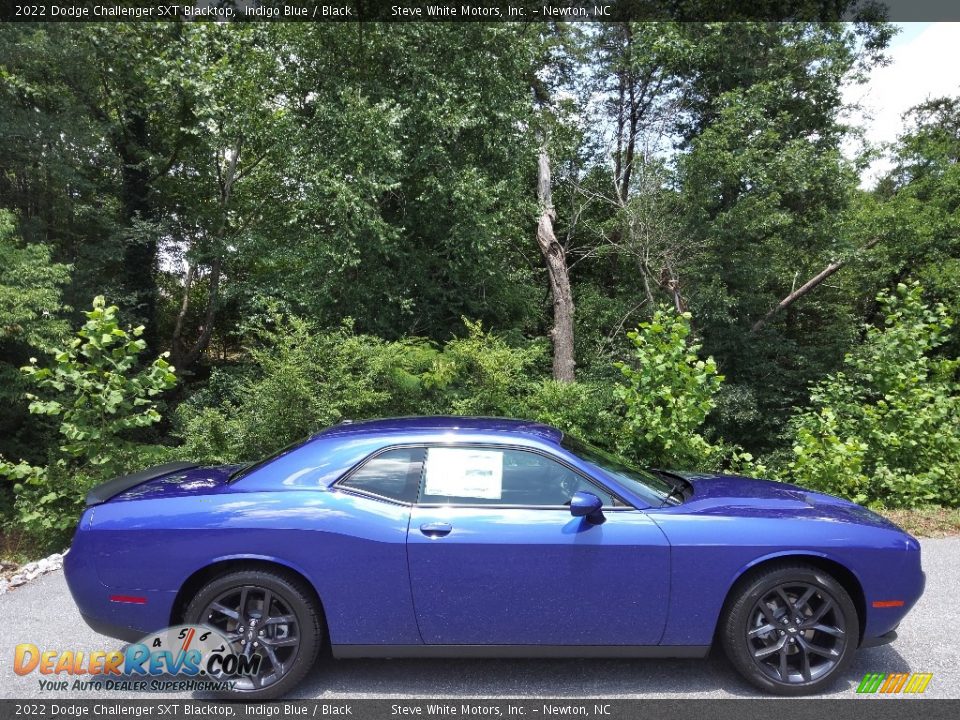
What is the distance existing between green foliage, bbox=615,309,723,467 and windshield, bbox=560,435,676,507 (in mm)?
2520

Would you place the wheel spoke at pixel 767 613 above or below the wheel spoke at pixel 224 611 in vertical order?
above

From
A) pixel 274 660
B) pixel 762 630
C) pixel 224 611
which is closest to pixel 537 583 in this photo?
pixel 762 630

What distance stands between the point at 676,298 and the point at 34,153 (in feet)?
41.2

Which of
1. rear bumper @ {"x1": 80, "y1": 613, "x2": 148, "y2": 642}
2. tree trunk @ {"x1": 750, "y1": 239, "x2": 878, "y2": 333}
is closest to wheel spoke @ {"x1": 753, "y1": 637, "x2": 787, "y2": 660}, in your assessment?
rear bumper @ {"x1": 80, "y1": 613, "x2": 148, "y2": 642}

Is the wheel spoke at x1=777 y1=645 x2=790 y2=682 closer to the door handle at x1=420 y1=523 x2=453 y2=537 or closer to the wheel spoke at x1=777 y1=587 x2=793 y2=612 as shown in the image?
the wheel spoke at x1=777 y1=587 x2=793 y2=612

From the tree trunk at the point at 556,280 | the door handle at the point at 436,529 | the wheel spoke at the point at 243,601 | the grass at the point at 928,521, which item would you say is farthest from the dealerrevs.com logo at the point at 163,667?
the tree trunk at the point at 556,280

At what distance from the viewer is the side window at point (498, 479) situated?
11.1 ft

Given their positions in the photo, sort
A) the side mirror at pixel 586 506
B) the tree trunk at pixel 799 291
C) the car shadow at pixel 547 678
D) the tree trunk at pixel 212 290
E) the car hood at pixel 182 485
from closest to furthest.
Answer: the side mirror at pixel 586 506 < the car shadow at pixel 547 678 < the car hood at pixel 182 485 < the tree trunk at pixel 212 290 < the tree trunk at pixel 799 291

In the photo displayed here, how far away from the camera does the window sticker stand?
11.2ft

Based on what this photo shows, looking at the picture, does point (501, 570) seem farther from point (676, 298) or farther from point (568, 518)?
point (676, 298)

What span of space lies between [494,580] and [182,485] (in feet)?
6.19

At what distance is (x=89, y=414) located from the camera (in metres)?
6.14

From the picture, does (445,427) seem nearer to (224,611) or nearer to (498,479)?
(498,479)

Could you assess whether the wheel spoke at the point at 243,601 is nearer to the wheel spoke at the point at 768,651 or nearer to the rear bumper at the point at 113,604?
the rear bumper at the point at 113,604
